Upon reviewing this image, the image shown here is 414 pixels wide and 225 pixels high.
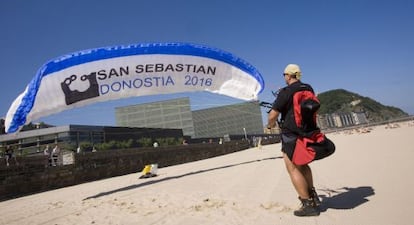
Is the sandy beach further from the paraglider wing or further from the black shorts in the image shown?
the paraglider wing

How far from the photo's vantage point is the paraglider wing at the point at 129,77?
8.42 meters

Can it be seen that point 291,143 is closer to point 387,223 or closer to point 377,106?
point 387,223

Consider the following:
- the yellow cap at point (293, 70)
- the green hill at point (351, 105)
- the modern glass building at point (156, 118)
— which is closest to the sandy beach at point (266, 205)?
the yellow cap at point (293, 70)

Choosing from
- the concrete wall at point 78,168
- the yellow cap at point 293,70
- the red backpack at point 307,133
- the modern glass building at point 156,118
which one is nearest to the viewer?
the red backpack at point 307,133

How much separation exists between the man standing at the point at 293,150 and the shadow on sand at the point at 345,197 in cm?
27

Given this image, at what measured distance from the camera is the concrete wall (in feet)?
38.3

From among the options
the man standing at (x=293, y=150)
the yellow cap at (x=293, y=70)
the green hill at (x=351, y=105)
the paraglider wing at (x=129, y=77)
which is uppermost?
the green hill at (x=351, y=105)

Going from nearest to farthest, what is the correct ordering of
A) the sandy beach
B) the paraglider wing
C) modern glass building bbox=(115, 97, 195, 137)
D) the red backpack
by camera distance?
the sandy beach
the red backpack
the paraglider wing
modern glass building bbox=(115, 97, 195, 137)

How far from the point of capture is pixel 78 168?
14.6 meters

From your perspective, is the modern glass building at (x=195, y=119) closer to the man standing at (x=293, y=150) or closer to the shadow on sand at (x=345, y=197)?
the shadow on sand at (x=345, y=197)

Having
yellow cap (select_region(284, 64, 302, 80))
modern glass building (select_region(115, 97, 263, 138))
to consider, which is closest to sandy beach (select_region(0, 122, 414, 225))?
yellow cap (select_region(284, 64, 302, 80))

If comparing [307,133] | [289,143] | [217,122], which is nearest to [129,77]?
[289,143]

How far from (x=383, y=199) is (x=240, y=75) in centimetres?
804

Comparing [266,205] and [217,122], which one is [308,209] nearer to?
[266,205]
